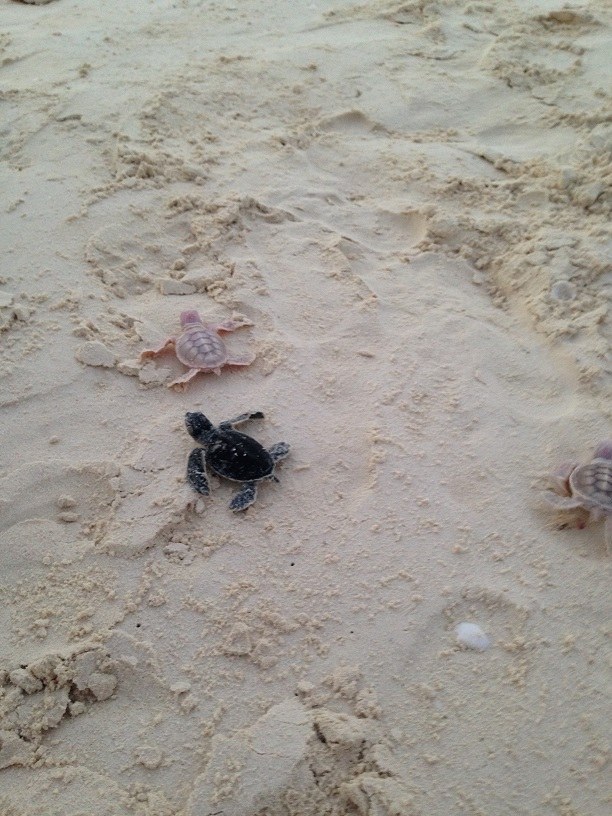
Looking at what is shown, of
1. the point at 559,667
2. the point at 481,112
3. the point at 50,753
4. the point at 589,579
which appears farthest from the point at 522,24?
the point at 50,753

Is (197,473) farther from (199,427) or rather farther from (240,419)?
(240,419)

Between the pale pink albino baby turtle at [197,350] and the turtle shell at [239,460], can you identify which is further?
the pale pink albino baby turtle at [197,350]

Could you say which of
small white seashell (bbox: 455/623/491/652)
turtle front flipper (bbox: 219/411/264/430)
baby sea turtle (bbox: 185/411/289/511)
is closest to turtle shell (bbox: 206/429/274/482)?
baby sea turtle (bbox: 185/411/289/511)

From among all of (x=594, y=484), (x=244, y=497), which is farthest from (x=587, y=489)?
(x=244, y=497)

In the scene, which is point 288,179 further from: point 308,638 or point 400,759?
point 400,759

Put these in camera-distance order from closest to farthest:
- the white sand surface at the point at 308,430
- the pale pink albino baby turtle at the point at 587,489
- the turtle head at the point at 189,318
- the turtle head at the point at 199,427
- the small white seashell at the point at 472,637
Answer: the white sand surface at the point at 308,430, the small white seashell at the point at 472,637, the pale pink albino baby turtle at the point at 587,489, the turtle head at the point at 199,427, the turtle head at the point at 189,318

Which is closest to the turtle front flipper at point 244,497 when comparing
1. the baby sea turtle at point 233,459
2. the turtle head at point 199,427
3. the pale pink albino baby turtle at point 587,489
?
the baby sea turtle at point 233,459

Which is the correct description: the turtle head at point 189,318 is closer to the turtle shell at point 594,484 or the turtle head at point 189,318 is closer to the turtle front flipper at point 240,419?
the turtle front flipper at point 240,419
